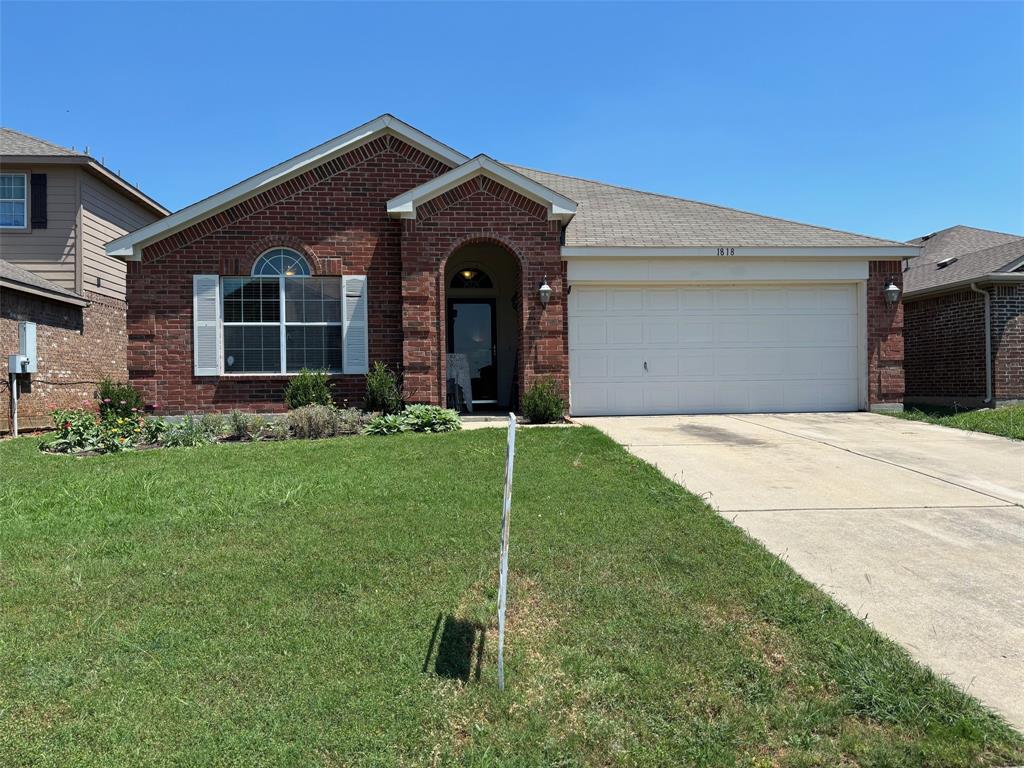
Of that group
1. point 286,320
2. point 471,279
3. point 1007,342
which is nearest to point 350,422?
point 286,320

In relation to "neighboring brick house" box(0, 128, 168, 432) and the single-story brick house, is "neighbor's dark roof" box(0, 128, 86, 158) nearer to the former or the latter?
"neighboring brick house" box(0, 128, 168, 432)

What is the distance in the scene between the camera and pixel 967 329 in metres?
13.5

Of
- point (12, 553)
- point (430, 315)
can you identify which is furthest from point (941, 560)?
point (430, 315)

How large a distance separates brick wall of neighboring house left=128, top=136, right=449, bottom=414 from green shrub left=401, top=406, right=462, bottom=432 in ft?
7.28

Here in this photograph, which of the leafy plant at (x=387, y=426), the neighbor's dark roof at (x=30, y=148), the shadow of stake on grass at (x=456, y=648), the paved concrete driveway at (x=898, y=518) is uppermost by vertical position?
the neighbor's dark roof at (x=30, y=148)

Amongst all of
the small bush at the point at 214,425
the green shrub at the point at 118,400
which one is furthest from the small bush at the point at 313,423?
the green shrub at the point at 118,400

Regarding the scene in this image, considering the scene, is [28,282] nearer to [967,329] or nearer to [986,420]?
[986,420]

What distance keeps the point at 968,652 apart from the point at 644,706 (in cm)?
175

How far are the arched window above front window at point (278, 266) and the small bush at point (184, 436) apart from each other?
10.6 ft

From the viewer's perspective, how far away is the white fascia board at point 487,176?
36.6 feet

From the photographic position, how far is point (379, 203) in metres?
12.2

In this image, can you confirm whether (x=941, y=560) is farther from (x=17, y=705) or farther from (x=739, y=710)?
(x=17, y=705)

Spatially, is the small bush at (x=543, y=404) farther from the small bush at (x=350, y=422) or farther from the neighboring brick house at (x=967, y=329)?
the neighboring brick house at (x=967, y=329)

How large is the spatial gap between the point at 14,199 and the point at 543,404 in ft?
45.9
